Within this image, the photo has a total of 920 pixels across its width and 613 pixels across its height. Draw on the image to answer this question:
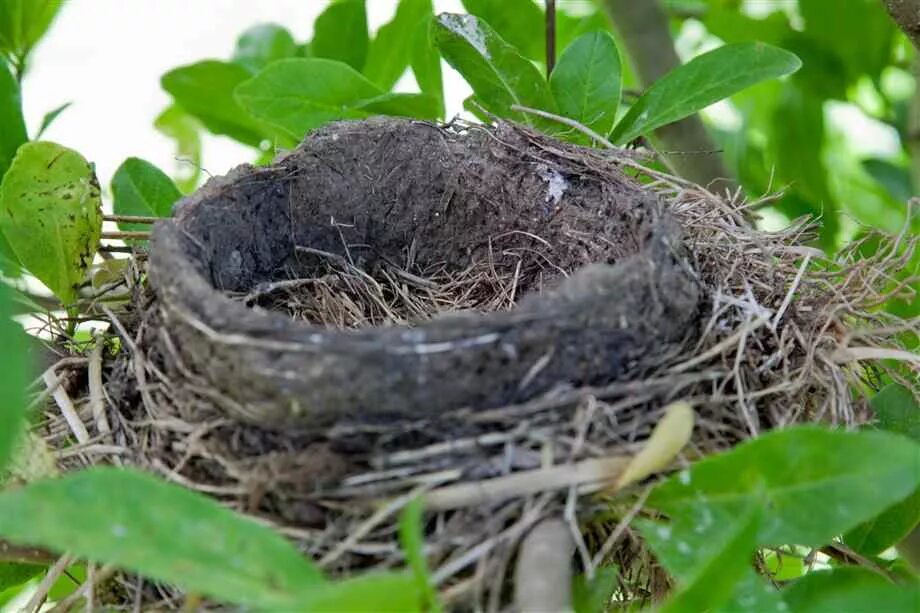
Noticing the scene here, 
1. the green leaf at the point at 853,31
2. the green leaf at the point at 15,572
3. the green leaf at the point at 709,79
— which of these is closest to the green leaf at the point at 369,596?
the green leaf at the point at 15,572

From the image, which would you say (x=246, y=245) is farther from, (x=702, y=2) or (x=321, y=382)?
(x=702, y=2)

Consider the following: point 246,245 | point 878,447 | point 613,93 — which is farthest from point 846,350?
point 246,245

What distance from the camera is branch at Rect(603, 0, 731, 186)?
1.66 meters

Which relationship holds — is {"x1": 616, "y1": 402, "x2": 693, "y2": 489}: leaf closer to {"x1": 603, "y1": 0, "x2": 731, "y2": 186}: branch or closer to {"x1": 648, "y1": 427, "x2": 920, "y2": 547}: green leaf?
{"x1": 648, "y1": 427, "x2": 920, "y2": 547}: green leaf

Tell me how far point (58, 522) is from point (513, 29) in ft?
3.81

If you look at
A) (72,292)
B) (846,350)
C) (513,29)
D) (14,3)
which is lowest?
(846,350)

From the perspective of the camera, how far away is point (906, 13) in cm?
121

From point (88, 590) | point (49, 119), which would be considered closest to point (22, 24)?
point (49, 119)

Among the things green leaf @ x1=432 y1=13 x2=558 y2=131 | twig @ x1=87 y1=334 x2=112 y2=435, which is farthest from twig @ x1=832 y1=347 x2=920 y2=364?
twig @ x1=87 y1=334 x2=112 y2=435

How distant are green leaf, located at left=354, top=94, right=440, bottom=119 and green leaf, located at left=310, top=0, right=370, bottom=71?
205 mm

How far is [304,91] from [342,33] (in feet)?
0.82

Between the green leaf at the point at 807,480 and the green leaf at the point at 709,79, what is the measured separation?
66 centimetres

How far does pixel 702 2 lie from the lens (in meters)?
2.19

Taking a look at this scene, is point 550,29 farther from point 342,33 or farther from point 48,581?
point 48,581
